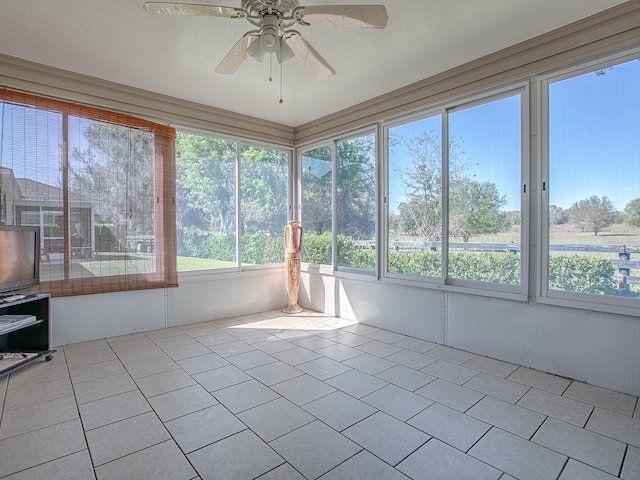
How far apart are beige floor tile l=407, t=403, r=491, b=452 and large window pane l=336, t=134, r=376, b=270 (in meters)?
2.37

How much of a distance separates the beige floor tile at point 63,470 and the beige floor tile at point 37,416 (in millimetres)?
467

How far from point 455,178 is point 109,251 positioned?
3.90 metres

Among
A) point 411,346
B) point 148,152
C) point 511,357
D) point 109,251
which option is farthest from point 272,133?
point 511,357

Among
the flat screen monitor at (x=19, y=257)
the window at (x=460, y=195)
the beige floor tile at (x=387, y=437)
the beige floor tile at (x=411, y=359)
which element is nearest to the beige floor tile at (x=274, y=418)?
the beige floor tile at (x=387, y=437)

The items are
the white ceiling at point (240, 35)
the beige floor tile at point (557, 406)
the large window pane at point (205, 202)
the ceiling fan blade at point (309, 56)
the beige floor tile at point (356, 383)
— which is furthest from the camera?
the large window pane at point (205, 202)

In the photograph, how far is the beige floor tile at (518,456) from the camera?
5.74 feet

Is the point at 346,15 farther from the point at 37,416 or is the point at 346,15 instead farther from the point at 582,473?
the point at 37,416

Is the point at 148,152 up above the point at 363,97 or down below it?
below

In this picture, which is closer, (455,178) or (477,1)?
(477,1)

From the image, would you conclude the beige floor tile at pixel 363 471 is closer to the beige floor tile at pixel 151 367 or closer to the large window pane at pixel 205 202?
the beige floor tile at pixel 151 367

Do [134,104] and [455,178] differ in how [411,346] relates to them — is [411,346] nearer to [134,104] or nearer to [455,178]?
[455,178]

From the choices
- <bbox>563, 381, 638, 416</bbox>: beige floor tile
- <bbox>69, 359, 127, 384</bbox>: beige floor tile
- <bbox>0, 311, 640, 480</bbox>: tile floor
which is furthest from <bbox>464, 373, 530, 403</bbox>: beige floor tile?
<bbox>69, 359, 127, 384</bbox>: beige floor tile

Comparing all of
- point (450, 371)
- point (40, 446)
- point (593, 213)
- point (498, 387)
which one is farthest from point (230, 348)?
point (593, 213)

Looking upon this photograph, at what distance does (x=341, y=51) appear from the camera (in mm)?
3150
